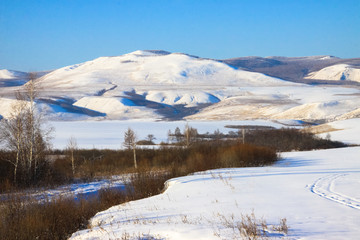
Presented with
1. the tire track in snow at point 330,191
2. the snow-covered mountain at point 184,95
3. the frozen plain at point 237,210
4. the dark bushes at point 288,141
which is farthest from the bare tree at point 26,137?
the snow-covered mountain at point 184,95

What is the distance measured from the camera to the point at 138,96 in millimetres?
137375

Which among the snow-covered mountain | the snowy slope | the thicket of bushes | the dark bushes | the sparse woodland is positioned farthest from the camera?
the snow-covered mountain

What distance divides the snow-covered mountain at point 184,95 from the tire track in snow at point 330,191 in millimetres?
60515

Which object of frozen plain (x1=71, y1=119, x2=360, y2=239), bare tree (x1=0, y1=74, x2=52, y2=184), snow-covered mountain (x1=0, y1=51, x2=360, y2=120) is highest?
snow-covered mountain (x1=0, y1=51, x2=360, y2=120)

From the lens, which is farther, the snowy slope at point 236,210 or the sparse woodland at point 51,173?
the sparse woodland at point 51,173

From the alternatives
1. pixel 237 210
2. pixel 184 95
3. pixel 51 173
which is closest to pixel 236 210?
pixel 237 210

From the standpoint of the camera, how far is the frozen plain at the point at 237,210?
5473 mm

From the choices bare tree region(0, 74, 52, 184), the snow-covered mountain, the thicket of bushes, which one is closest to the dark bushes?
the thicket of bushes

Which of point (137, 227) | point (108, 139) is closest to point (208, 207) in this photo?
point (137, 227)

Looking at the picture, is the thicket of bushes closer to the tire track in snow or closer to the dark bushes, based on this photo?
the tire track in snow

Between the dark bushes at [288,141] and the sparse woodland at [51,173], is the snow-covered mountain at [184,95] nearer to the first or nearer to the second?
the dark bushes at [288,141]

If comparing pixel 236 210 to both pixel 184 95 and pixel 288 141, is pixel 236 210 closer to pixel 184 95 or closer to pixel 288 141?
pixel 288 141

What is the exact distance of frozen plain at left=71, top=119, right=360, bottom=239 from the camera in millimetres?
5473

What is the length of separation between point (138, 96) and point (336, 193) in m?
131
